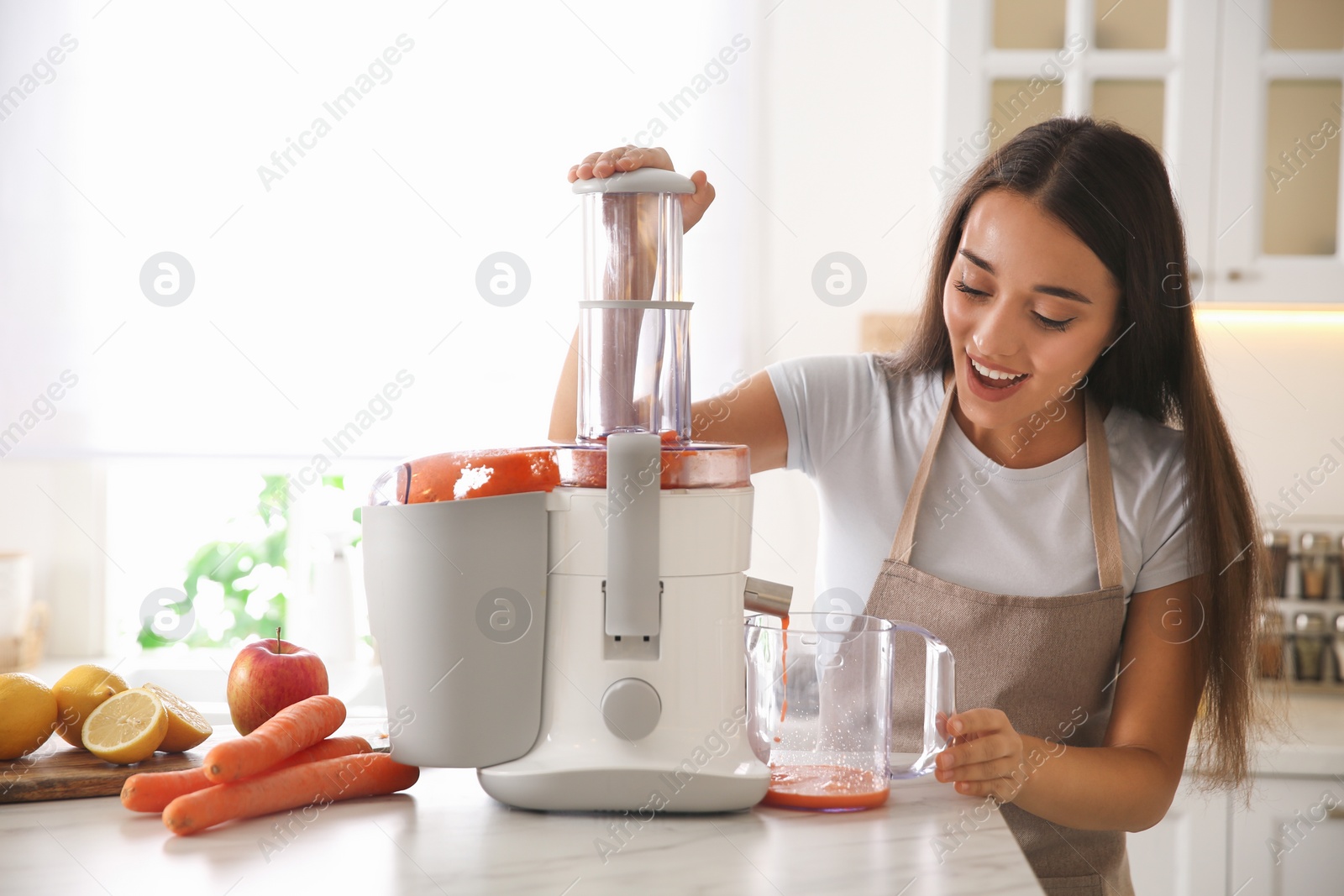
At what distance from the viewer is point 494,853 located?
2.31 feet

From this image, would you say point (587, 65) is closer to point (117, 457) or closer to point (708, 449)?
point (117, 457)

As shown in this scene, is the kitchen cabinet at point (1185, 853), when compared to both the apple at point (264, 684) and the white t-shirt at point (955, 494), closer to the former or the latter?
the white t-shirt at point (955, 494)

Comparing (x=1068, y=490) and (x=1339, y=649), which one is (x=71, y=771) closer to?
(x=1068, y=490)

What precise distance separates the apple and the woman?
380 millimetres

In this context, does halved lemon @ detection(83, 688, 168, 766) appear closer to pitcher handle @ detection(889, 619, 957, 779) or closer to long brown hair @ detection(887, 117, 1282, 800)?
pitcher handle @ detection(889, 619, 957, 779)

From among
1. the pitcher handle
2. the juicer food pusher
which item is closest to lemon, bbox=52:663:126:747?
the juicer food pusher

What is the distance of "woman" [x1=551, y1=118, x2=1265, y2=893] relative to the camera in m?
1.11

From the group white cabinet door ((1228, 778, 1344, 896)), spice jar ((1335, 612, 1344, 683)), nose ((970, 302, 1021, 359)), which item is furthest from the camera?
spice jar ((1335, 612, 1344, 683))

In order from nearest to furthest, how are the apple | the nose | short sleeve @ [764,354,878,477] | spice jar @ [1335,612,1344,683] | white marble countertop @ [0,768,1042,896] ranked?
1. white marble countertop @ [0,768,1042,896]
2. the apple
3. the nose
4. short sleeve @ [764,354,878,477]
5. spice jar @ [1335,612,1344,683]

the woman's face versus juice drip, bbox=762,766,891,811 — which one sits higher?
the woman's face

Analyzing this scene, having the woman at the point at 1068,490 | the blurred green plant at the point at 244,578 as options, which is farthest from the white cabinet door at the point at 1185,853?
the blurred green plant at the point at 244,578

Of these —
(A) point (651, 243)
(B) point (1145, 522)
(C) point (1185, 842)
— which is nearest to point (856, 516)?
(B) point (1145, 522)

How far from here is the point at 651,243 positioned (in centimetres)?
88

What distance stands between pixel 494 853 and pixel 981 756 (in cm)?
37
